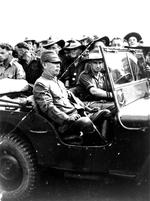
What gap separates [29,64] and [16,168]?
290 centimetres

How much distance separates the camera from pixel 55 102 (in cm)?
364

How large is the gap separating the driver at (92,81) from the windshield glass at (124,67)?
0.57 m

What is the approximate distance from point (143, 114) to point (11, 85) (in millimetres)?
1588

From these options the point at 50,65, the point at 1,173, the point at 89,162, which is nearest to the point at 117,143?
the point at 89,162

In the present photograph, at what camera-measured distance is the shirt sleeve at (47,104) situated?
3.42 meters

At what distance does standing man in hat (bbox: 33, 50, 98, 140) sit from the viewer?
11.2 feet

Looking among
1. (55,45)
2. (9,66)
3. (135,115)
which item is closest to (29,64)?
(9,66)

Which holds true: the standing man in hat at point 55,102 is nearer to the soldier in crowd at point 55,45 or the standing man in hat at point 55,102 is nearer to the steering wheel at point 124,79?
the steering wheel at point 124,79

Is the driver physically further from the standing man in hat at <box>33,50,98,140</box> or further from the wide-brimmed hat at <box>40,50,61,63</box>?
the wide-brimmed hat at <box>40,50,61,63</box>

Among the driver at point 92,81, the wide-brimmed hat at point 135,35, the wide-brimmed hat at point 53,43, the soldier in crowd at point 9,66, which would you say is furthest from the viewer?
the wide-brimmed hat at point 135,35

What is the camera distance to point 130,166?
318 centimetres

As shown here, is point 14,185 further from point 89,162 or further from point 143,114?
point 143,114

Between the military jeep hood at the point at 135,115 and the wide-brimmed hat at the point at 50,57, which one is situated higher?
the wide-brimmed hat at the point at 50,57

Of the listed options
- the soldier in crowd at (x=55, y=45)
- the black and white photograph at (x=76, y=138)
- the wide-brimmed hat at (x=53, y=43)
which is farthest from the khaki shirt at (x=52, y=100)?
the wide-brimmed hat at (x=53, y=43)
